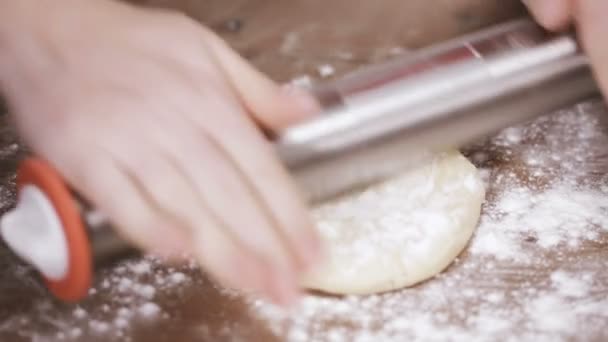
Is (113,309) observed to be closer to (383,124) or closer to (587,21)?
(383,124)

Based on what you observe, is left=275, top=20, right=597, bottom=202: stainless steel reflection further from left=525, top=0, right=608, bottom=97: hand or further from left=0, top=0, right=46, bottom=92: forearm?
left=0, top=0, right=46, bottom=92: forearm

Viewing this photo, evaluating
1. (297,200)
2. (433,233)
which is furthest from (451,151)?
(297,200)

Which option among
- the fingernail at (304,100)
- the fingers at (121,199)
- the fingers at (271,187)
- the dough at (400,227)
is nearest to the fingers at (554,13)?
the dough at (400,227)

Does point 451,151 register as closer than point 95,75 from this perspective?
No

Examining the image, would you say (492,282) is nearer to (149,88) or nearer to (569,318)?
(569,318)

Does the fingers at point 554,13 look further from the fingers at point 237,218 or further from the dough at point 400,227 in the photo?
the fingers at point 237,218

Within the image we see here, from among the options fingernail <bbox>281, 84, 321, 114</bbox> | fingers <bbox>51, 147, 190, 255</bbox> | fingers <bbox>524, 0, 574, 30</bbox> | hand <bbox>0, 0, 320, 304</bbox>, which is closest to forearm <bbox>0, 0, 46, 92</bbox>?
hand <bbox>0, 0, 320, 304</bbox>

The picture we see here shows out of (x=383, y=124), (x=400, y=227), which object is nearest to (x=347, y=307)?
(x=400, y=227)
